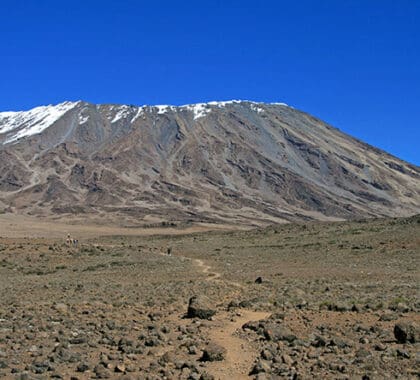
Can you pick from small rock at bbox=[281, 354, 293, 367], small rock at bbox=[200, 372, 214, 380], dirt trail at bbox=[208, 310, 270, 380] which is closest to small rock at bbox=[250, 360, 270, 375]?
dirt trail at bbox=[208, 310, 270, 380]

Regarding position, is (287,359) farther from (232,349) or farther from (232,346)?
(232,346)

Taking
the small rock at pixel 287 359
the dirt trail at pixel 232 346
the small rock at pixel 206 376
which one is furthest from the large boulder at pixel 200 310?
the small rock at pixel 206 376

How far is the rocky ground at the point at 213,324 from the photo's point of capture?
31.5 feet

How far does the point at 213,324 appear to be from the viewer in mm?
13742

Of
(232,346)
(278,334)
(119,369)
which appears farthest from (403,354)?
(119,369)

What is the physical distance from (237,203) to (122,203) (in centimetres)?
3132

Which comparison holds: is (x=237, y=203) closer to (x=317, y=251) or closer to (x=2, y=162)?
(x=2, y=162)

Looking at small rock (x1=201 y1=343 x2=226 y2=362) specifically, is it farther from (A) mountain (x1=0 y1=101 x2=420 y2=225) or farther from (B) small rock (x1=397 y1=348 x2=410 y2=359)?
(A) mountain (x1=0 y1=101 x2=420 y2=225)

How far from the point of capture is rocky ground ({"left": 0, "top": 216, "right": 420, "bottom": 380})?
378 inches

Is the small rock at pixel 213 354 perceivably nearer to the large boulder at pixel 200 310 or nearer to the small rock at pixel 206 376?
the small rock at pixel 206 376

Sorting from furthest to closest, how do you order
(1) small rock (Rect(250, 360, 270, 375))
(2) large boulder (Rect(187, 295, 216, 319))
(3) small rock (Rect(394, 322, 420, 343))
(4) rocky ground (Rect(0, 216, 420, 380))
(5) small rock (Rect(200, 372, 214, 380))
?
(2) large boulder (Rect(187, 295, 216, 319))
(3) small rock (Rect(394, 322, 420, 343))
(4) rocky ground (Rect(0, 216, 420, 380))
(1) small rock (Rect(250, 360, 270, 375))
(5) small rock (Rect(200, 372, 214, 380))

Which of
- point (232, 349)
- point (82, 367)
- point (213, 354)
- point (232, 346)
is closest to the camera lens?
point (82, 367)

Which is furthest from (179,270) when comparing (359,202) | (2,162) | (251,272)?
(2,162)

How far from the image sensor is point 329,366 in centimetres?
950
